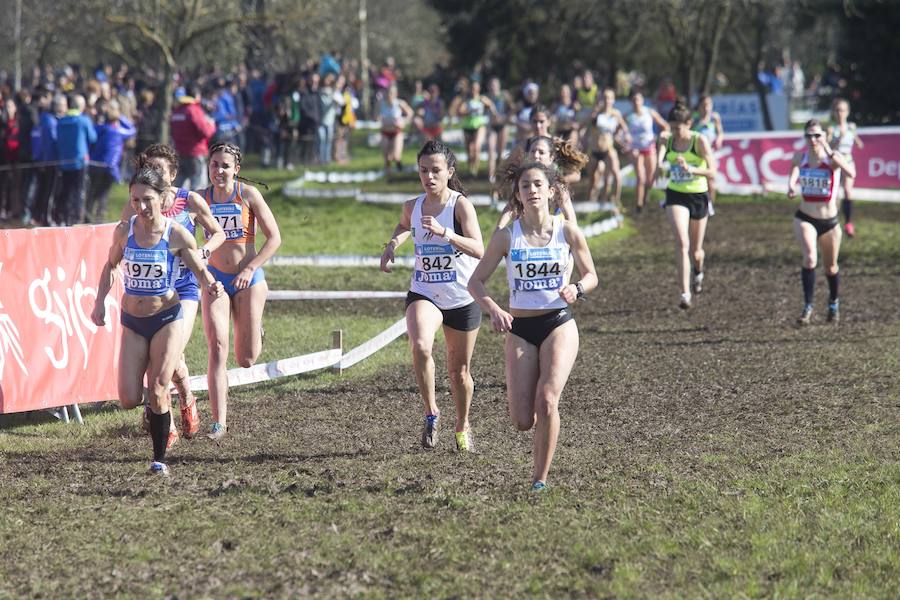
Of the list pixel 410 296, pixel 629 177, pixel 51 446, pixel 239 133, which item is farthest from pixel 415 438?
pixel 239 133

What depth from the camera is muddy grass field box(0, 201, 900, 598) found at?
6.04 meters

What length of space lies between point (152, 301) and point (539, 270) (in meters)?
2.47

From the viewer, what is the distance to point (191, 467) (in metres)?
8.19

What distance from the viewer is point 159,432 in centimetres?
803

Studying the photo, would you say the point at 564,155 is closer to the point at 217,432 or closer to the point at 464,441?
the point at 464,441

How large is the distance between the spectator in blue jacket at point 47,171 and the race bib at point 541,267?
15514 mm

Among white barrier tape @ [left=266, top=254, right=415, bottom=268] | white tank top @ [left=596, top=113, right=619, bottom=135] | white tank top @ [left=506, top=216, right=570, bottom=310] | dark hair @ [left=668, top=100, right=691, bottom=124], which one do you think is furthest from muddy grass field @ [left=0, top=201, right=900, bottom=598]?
white tank top @ [left=596, top=113, right=619, bottom=135]

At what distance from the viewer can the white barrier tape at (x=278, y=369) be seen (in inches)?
420

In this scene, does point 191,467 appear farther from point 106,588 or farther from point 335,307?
point 335,307

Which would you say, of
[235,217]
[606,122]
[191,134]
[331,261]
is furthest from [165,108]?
[235,217]

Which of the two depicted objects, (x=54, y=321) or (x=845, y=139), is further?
(x=845, y=139)

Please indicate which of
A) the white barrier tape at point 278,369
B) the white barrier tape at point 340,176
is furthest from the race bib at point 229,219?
the white barrier tape at point 340,176

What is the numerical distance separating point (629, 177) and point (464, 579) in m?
22.4

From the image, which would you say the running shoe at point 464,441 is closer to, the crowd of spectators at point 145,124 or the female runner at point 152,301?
the female runner at point 152,301
